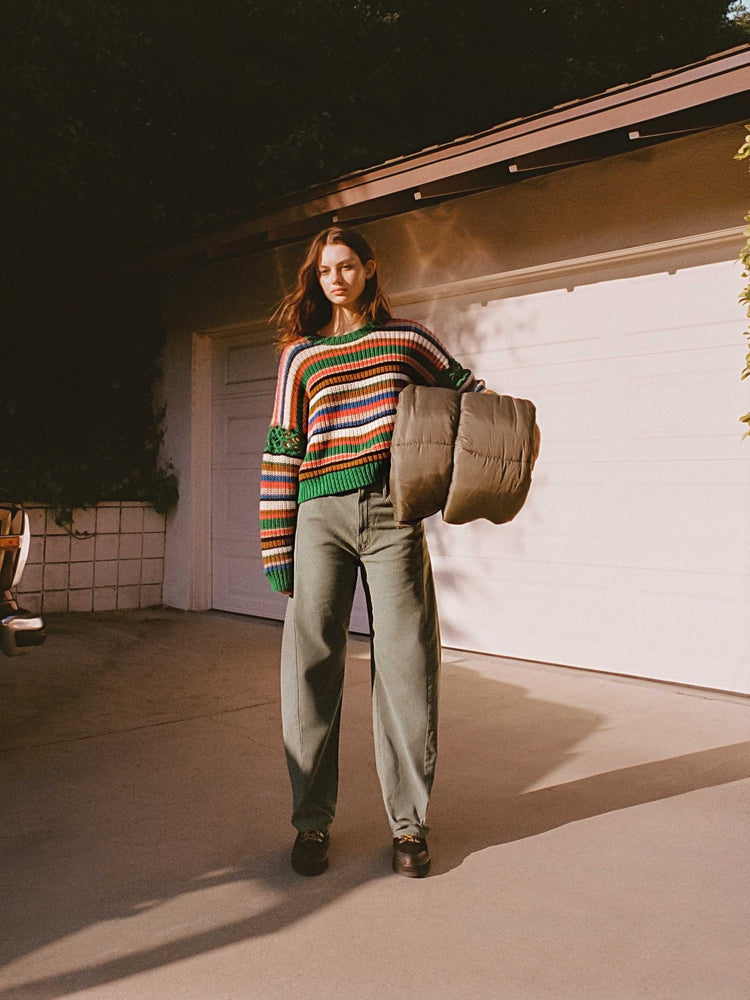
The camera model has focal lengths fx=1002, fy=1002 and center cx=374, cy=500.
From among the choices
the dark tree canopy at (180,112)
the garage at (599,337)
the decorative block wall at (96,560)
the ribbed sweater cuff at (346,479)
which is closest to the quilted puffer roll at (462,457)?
the ribbed sweater cuff at (346,479)

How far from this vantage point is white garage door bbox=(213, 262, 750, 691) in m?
4.88

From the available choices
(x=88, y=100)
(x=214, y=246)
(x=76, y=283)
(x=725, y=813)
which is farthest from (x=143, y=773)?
(x=88, y=100)

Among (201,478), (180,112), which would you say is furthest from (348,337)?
(180,112)

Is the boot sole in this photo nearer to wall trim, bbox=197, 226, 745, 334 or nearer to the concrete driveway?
the concrete driveway

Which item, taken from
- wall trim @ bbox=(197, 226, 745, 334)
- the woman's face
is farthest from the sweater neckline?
wall trim @ bbox=(197, 226, 745, 334)

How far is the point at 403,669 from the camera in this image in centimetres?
276

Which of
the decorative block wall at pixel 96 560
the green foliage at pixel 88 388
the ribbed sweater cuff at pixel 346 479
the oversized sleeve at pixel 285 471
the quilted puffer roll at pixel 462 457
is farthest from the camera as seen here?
the green foliage at pixel 88 388

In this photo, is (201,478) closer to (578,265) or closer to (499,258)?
(499,258)

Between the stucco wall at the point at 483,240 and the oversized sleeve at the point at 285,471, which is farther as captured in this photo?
the stucco wall at the point at 483,240

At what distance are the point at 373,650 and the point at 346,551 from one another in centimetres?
29

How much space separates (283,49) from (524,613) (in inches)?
245

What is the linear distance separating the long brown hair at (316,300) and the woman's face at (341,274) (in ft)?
0.10

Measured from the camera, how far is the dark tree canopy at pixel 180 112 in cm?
746

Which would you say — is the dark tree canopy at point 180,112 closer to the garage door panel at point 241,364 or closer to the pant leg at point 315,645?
the garage door panel at point 241,364
